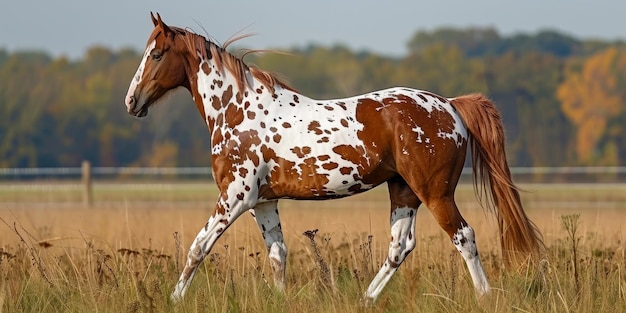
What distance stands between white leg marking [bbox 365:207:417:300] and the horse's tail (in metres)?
0.50

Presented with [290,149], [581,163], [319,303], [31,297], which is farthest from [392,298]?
[581,163]

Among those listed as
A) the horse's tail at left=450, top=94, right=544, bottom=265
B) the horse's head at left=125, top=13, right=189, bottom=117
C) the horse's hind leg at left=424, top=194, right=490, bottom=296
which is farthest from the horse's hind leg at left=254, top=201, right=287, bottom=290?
the horse's tail at left=450, top=94, right=544, bottom=265

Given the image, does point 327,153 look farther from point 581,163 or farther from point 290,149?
point 581,163

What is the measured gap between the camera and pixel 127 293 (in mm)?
6387

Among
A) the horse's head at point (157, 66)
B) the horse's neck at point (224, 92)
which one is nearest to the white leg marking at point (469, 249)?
the horse's neck at point (224, 92)

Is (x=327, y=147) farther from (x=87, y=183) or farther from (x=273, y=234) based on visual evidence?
(x=87, y=183)

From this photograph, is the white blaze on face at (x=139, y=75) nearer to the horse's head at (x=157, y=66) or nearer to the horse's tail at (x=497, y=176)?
the horse's head at (x=157, y=66)

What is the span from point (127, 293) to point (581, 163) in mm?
51255

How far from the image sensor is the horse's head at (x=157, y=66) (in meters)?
6.91

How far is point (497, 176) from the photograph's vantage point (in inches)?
269

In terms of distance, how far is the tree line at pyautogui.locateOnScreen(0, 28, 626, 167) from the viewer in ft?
191

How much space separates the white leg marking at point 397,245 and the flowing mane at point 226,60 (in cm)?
114

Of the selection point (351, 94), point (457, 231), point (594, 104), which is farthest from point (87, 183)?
point (594, 104)

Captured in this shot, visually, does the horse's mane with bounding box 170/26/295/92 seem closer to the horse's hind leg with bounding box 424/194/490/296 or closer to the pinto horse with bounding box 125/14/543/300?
the pinto horse with bounding box 125/14/543/300
